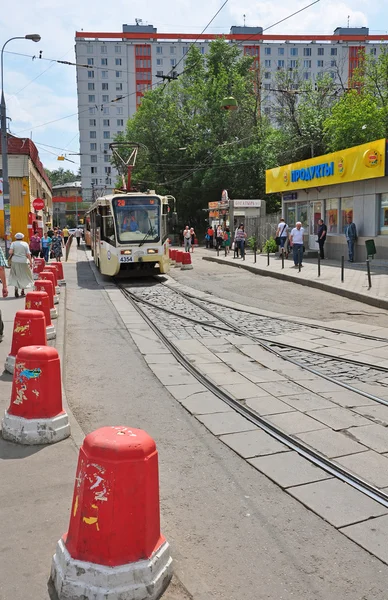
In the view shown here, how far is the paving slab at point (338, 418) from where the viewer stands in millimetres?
5355

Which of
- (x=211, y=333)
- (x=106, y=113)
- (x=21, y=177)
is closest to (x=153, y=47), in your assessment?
(x=106, y=113)

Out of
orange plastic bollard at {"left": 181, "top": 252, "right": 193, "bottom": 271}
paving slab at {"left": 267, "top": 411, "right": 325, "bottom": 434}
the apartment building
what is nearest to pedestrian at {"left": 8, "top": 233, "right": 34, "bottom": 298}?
orange plastic bollard at {"left": 181, "top": 252, "right": 193, "bottom": 271}

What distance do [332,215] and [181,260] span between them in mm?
6741

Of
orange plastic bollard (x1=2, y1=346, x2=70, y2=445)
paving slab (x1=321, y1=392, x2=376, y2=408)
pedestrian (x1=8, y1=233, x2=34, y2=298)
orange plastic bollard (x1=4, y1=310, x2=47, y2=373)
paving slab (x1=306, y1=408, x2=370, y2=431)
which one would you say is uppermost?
pedestrian (x1=8, y1=233, x2=34, y2=298)

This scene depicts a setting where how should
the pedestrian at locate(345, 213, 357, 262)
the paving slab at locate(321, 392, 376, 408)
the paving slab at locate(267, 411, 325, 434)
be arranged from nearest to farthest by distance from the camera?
the paving slab at locate(267, 411, 325, 434), the paving slab at locate(321, 392, 376, 408), the pedestrian at locate(345, 213, 357, 262)

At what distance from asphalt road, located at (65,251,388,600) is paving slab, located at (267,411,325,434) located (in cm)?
71

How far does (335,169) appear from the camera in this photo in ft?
74.9

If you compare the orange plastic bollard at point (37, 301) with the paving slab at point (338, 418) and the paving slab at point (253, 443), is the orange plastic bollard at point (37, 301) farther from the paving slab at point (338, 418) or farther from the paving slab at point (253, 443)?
the paving slab at point (338, 418)

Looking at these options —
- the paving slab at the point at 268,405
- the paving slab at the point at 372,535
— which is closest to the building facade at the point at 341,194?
the paving slab at the point at 268,405

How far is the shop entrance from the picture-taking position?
83.7 ft

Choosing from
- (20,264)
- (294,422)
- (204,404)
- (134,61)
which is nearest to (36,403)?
(204,404)

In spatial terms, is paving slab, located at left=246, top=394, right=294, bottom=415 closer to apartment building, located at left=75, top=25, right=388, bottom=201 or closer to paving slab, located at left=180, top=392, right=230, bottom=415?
paving slab, located at left=180, top=392, right=230, bottom=415

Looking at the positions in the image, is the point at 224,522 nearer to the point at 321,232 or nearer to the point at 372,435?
the point at 372,435

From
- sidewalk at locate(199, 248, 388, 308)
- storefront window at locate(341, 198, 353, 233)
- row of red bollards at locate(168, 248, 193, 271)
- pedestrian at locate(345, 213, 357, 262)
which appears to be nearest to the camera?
sidewalk at locate(199, 248, 388, 308)
